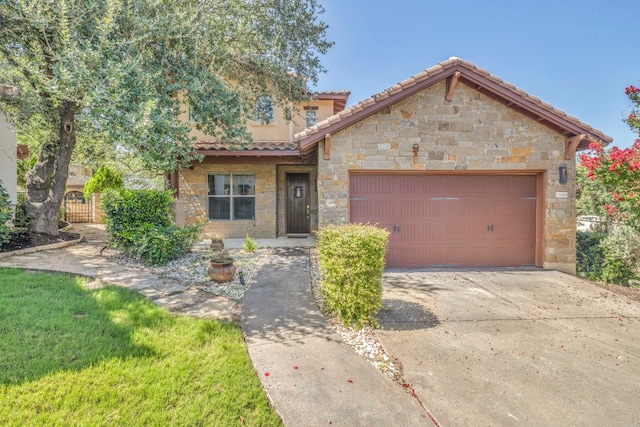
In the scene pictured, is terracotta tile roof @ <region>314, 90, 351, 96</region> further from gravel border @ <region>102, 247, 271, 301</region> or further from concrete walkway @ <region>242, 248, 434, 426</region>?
concrete walkway @ <region>242, 248, 434, 426</region>

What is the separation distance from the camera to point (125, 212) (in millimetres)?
7520

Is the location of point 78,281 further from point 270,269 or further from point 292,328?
point 292,328

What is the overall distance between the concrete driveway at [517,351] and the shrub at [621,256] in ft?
6.14

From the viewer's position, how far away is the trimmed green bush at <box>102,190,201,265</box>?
6.97 metres

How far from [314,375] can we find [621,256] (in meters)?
8.25

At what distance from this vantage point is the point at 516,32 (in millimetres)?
9641

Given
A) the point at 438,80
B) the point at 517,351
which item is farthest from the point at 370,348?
the point at 438,80

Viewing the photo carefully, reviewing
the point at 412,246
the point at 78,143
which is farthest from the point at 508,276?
the point at 78,143

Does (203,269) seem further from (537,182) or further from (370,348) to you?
(537,182)

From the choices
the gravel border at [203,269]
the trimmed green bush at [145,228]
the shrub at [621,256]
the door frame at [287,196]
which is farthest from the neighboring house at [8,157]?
the shrub at [621,256]

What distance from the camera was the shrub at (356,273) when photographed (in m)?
4.01

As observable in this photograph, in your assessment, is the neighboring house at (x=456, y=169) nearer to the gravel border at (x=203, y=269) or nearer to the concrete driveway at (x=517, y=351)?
the concrete driveway at (x=517, y=351)

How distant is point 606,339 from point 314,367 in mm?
3814

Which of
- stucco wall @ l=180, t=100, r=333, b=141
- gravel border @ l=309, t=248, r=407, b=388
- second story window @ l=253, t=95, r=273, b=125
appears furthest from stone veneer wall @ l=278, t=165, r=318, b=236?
gravel border @ l=309, t=248, r=407, b=388
